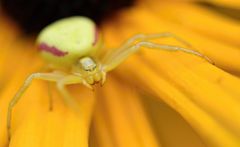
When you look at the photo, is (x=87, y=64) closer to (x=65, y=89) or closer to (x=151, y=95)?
(x=65, y=89)

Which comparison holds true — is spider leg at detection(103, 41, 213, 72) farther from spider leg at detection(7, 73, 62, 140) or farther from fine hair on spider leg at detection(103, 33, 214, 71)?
spider leg at detection(7, 73, 62, 140)

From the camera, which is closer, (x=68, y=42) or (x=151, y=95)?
(x=151, y=95)

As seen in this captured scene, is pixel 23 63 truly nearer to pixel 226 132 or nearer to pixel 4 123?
pixel 4 123

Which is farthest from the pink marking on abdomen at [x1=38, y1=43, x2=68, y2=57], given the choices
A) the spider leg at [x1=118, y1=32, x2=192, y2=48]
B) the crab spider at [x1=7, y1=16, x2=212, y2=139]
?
the spider leg at [x1=118, y1=32, x2=192, y2=48]

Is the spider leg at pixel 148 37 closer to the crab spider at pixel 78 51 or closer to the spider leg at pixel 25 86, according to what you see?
the crab spider at pixel 78 51

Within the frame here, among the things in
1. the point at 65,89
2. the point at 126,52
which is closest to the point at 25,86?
the point at 65,89

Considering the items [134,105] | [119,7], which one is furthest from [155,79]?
[119,7]
